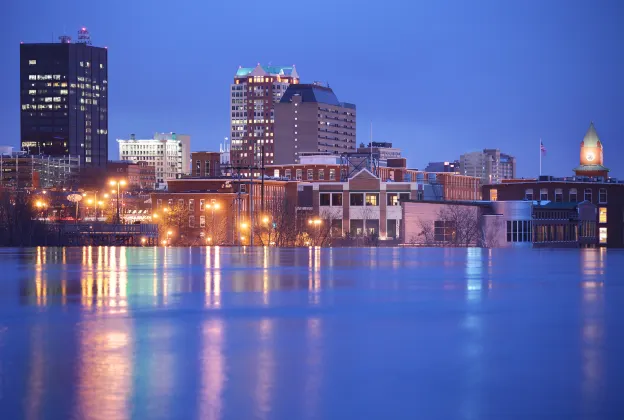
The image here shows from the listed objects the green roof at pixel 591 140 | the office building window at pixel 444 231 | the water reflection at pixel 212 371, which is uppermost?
the green roof at pixel 591 140

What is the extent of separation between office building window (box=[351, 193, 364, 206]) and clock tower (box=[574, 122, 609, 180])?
3464 centimetres

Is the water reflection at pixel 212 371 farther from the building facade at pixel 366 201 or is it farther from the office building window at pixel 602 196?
the building facade at pixel 366 201

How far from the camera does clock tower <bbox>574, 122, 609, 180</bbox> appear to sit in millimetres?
141250

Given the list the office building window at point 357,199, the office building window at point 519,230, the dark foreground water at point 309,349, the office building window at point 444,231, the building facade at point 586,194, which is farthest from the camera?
the office building window at point 357,199

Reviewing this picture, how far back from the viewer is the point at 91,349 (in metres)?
13.4

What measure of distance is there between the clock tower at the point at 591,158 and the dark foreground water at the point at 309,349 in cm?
12127

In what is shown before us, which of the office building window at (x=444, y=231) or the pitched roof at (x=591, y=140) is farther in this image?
the pitched roof at (x=591, y=140)

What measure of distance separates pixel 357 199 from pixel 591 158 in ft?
128

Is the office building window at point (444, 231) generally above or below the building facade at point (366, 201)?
below

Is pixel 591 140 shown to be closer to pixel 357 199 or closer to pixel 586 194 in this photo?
pixel 586 194

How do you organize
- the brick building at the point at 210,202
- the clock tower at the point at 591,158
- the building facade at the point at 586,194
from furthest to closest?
the clock tower at the point at 591,158
the brick building at the point at 210,202
the building facade at the point at 586,194

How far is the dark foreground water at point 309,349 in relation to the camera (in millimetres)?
10250

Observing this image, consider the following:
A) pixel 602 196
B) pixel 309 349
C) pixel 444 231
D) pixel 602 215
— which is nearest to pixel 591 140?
pixel 602 196

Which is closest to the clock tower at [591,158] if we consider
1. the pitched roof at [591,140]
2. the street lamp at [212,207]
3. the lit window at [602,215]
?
the pitched roof at [591,140]
